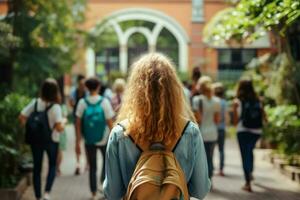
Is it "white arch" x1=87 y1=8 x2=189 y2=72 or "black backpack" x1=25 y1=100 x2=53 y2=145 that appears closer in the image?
"black backpack" x1=25 y1=100 x2=53 y2=145

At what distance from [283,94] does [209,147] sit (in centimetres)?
330

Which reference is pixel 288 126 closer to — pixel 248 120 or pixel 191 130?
pixel 248 120

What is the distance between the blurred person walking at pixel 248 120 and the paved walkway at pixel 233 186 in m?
0.53

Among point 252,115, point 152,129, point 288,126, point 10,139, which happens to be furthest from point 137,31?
point 152,129

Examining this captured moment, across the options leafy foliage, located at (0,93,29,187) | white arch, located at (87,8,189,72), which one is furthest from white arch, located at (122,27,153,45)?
leafy foliage, located at (0,93,29,187)

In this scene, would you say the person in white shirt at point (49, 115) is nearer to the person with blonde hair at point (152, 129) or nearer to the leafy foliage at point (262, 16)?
the leafy foliage at point (262, 16)

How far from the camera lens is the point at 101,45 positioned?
19391mm

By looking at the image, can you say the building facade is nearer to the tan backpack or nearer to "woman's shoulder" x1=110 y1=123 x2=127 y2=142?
"woman's shoulder" x1=110 y1=123 x2=127 y2=142

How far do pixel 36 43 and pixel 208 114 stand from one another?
6.15 meters

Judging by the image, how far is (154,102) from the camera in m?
4.05

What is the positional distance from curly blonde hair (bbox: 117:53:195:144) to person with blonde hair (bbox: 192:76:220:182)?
19.8 feet

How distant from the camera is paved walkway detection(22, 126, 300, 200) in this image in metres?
9.75

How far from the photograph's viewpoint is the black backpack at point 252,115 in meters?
9.88

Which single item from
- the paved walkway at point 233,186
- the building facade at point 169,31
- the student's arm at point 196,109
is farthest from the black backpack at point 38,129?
the building facade at point 169,31
